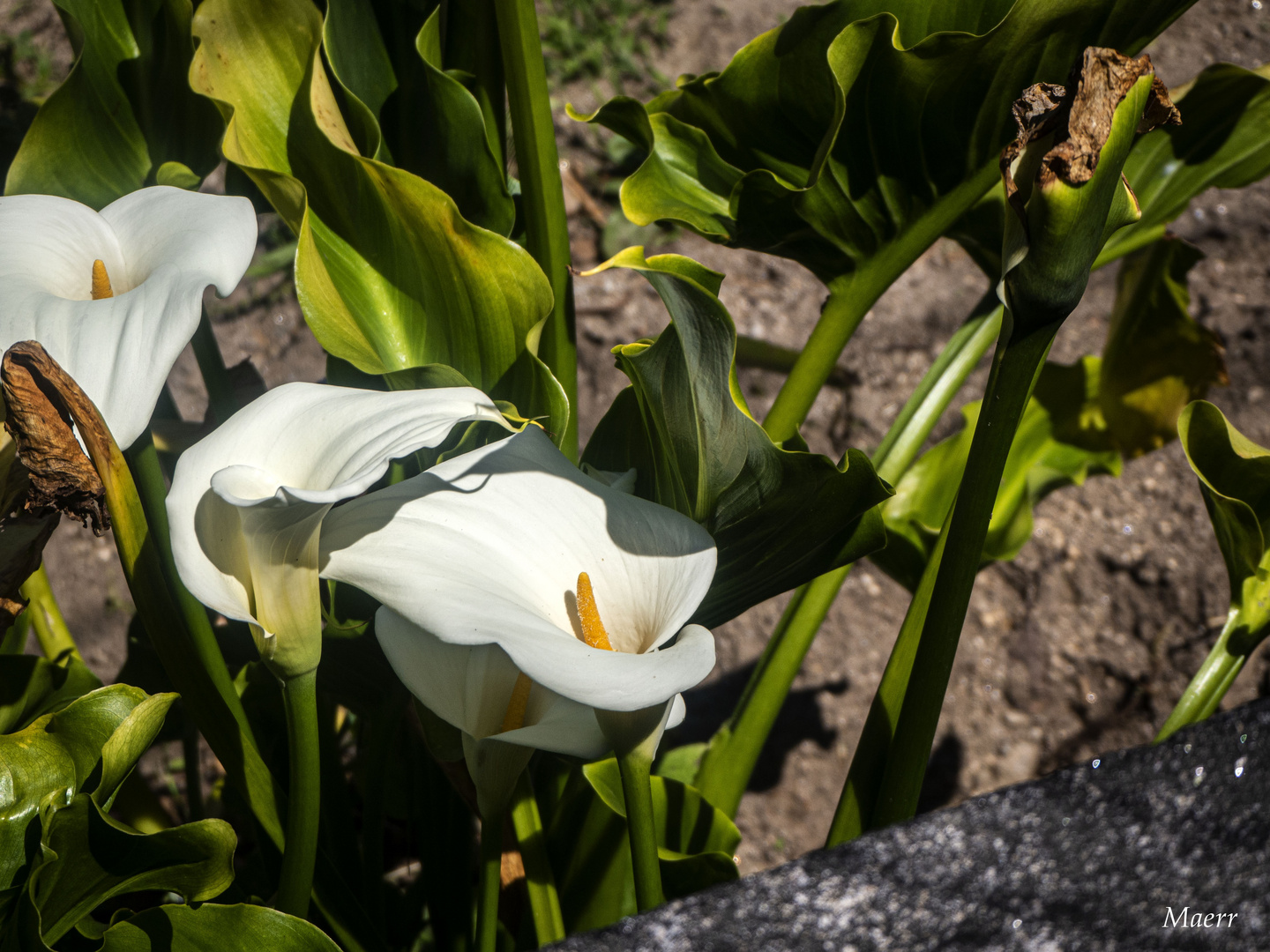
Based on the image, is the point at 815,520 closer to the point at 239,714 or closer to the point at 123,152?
the point at 239,714

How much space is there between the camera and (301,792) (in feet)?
1.19

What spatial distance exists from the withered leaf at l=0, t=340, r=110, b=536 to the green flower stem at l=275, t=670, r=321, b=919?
10cm

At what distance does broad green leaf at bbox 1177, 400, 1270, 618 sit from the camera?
48 cm

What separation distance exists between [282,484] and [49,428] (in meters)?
0.08

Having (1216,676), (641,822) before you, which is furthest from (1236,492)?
(641,822)

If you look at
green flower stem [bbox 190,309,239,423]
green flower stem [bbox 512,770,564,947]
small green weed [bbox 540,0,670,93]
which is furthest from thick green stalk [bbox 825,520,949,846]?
small green weed [bbox 540,0,670,93]

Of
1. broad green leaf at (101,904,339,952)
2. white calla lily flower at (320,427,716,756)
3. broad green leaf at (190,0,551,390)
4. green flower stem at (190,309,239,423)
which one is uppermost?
broad green leaf at (190,0,551,390)

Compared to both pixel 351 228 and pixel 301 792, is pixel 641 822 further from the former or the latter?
pixel 351 228

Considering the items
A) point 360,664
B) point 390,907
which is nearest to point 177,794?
point 390,907

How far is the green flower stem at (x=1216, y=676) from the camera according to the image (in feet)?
1.67

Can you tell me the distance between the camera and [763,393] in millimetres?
1188

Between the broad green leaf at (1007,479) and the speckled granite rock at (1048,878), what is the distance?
0.96 feet

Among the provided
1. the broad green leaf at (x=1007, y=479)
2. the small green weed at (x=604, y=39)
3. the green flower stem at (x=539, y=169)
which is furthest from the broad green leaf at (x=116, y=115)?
the small green weed at (x=604, y=39)

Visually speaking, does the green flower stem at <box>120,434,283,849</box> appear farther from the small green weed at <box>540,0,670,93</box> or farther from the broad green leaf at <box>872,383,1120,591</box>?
the small green weed at <box>540,0,670,93</box>
